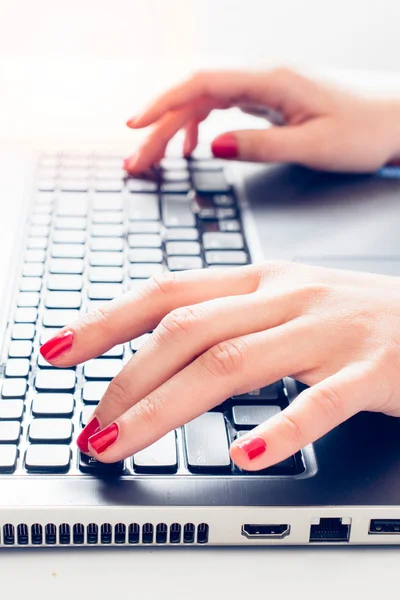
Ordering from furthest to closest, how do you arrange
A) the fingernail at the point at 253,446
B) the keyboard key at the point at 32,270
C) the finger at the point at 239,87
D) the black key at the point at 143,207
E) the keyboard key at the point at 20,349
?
the finger at the point at 239,87 → the black key at the point at 143,207 → the keyboard key at the point at 32,270 → the keyboard key at the point at 20,349 → the fingernail at the point at 253,446

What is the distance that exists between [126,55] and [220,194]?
1.64 ft

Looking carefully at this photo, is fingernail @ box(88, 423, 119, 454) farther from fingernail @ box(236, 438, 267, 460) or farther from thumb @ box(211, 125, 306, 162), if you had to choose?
thumb @ box(211, 125, 306, 162)

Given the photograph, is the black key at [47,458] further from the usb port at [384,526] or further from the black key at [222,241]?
the black key at [222,241]

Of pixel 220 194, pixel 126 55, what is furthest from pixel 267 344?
pixel 126 55

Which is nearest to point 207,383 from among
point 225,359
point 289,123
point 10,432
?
point 225,359

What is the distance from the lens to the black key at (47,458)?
0.43 meters

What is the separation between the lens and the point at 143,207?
744mm

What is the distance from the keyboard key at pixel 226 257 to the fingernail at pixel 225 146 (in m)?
0.18

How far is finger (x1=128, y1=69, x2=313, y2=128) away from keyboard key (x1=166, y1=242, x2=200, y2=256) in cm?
22

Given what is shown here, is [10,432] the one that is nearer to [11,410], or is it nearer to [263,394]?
[11,410]

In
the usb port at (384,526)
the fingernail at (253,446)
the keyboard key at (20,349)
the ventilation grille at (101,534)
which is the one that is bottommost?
the usb port at (384,526)

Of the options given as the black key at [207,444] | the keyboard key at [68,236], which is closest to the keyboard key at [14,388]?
the black key at [207,444]

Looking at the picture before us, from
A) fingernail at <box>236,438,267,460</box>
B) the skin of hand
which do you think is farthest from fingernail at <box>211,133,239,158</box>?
fingernail at <box>236,438,267,460</box>

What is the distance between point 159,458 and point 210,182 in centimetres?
41
